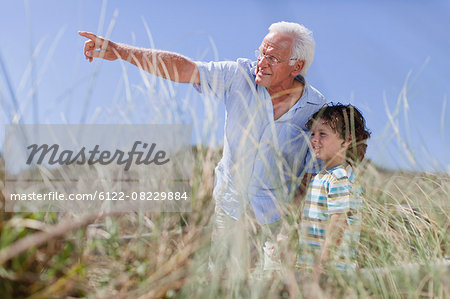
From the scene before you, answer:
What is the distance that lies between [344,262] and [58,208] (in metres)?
1.04

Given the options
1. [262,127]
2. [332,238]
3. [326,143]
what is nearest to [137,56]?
[262,127]

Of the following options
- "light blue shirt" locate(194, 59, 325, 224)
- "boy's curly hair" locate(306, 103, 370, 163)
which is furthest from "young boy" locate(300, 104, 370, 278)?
"light blue shirt" locate(194, 59, 325, 224)

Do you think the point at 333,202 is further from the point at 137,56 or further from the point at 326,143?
the point at 137,56

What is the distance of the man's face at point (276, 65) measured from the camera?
2.55 m

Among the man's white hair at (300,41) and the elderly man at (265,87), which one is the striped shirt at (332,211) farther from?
the man's white hair at (300,41)

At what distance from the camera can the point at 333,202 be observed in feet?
6.10

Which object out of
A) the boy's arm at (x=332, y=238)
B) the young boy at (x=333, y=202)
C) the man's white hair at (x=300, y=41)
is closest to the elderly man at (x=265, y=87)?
the man's white hair at (x=300, y=41)

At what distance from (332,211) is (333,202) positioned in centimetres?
5

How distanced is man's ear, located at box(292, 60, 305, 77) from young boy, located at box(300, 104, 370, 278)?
442 mm

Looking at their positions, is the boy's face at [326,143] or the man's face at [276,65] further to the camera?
the man's face at [276,65]

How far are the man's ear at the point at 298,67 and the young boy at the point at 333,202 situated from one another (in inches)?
17.4

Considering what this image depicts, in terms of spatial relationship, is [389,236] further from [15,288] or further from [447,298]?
[15,288]

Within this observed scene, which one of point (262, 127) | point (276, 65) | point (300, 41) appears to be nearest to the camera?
point (262, 127)

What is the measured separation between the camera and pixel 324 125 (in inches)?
85.7
